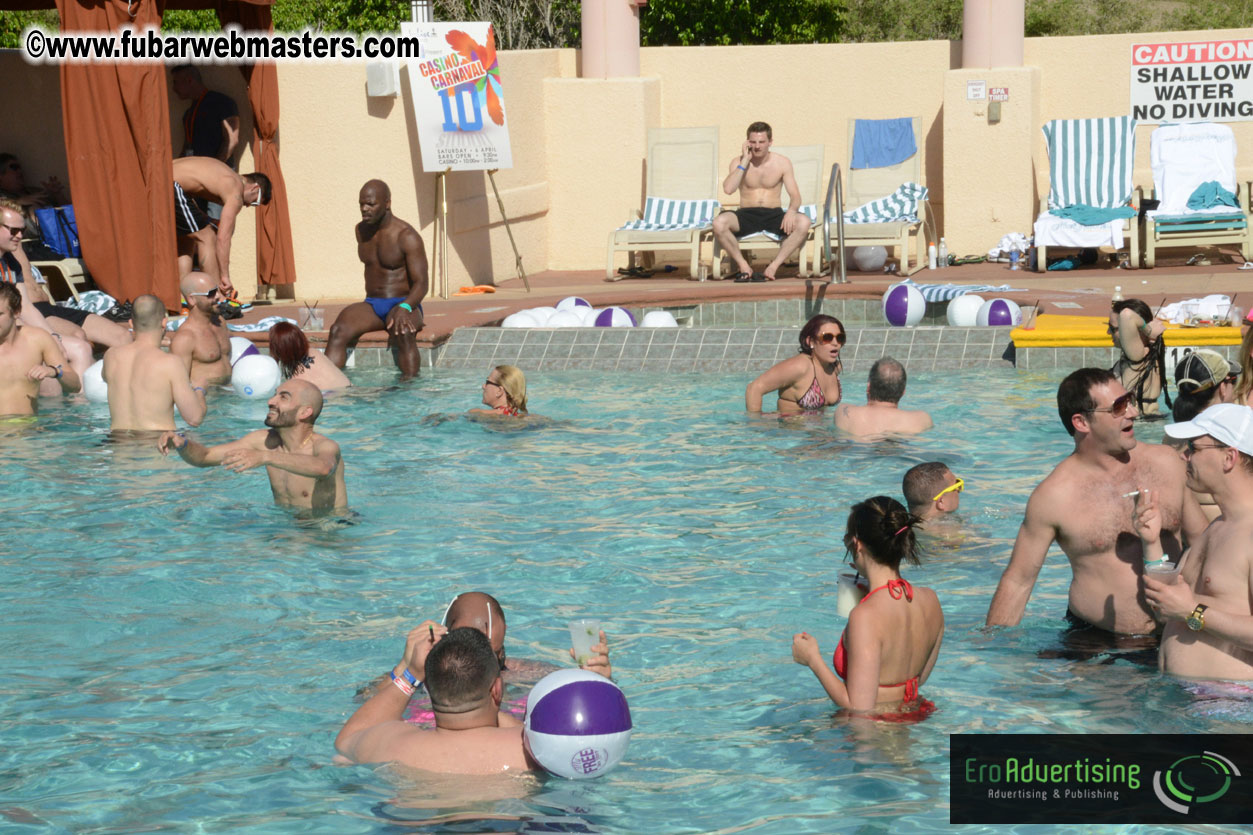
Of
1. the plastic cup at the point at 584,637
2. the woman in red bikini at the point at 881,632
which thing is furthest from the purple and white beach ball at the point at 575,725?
the woman in red bikini at the point at 881,632

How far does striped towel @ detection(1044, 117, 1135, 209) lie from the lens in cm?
1443

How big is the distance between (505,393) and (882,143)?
24.4 feet

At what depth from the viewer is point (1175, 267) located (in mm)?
13938

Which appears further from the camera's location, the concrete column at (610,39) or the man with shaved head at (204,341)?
the concrete column at (610,39)

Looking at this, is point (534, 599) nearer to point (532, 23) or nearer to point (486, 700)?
point (486, 700)

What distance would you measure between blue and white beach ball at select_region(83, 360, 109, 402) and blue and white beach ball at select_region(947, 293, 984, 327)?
6.38 meters

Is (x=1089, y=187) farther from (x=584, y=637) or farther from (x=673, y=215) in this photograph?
(x=584, y=637)

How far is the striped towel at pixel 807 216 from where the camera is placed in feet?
46.8

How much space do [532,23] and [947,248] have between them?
13132 millimetres

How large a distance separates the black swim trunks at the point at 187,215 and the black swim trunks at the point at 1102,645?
32.5 ft

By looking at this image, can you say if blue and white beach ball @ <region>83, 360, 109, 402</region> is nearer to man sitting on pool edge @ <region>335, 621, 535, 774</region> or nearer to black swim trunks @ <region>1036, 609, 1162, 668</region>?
man sitting on pool edge @ <region>335, 621, 535, 774</region>

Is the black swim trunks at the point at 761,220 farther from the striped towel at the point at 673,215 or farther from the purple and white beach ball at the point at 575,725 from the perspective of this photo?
the purple and white beach ball at the point at 575,725

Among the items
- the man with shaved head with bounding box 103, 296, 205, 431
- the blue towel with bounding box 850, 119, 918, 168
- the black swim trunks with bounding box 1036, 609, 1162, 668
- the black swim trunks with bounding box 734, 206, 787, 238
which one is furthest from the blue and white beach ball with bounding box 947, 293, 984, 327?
the black swim trunks with bounding box 1036, 609, 1162, 668

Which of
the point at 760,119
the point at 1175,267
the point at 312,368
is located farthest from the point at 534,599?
the point at 760,119
